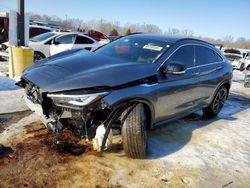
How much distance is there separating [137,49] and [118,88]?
1.34m

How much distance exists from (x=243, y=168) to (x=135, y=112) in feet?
6.34

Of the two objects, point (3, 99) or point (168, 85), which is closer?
point (168, 85)

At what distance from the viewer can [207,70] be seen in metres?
6.09

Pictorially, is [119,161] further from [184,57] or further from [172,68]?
[184,57]

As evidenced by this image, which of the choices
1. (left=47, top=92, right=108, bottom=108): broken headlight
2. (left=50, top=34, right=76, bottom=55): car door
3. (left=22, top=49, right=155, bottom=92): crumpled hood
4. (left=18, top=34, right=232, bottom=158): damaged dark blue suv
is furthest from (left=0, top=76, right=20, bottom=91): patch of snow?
(left=47, top=92, right=108, bottom=108): broken headlight

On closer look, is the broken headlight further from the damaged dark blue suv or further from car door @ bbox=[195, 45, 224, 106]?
car door @ bbox=[195, 45, 224, 106]

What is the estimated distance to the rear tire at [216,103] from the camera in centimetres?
685

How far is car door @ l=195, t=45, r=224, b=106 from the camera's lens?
584cm

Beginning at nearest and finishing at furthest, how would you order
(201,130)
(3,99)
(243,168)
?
(243,168)
(201,130)
(3,99)

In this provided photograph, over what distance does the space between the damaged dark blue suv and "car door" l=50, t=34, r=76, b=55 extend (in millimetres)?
7527

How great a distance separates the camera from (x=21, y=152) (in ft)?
14.3

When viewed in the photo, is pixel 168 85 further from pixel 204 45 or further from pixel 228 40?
pixel 228 40

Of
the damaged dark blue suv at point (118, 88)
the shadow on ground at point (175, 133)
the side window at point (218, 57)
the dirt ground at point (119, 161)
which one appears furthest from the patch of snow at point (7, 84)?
the side window at point (218, 57)

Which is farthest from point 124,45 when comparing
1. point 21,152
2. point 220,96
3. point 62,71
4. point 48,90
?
point 220,96
